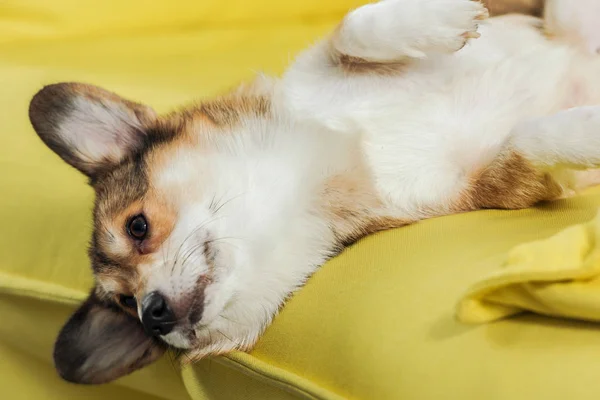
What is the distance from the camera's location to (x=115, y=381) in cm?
153

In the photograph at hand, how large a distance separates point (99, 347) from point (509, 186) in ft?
3.21

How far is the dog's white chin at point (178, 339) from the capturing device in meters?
1.34

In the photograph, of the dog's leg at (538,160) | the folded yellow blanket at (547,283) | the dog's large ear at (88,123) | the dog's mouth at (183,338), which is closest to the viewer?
the folded yellow blanket at (547,283)

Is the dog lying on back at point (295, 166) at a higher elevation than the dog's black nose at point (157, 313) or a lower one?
higher

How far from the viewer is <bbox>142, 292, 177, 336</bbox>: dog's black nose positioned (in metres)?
1.27

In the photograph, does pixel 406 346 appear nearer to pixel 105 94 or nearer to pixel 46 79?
pixel 105 94

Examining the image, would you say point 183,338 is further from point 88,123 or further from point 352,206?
point 88,123

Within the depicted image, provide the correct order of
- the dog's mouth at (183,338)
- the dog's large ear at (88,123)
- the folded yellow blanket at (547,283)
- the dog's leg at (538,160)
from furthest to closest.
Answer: the dog's large ear at (88,123) < the dog's mouth at (183,338) < the dog's leg at (538,160) < the folded yellow blanket at (547,283)

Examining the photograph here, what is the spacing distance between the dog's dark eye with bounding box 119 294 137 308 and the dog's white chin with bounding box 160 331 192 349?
119mm

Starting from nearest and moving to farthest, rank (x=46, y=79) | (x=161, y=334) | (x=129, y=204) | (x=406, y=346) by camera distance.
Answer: (x=406, y=346) → (x=161, y=334) → (x=129, y=204) → (x=46, y=79)

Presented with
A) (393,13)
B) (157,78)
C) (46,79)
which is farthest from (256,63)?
(393,13)

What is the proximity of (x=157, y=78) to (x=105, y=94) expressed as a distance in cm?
46

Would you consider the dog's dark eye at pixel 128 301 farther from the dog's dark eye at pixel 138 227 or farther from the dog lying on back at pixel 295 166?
the dog's dark eye at pixel 138 227

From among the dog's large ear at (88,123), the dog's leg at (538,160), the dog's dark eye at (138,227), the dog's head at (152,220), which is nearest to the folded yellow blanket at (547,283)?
the dog's leg at (538,160)
